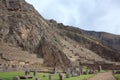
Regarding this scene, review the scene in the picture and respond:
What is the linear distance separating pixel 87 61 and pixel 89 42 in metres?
28.8

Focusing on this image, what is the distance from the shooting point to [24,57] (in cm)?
6731

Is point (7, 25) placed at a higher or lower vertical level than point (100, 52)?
higher

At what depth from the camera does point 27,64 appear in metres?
67.9

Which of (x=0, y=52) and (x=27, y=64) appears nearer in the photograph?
(x=0, y=52)

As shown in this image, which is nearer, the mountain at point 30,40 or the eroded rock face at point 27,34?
the mountain at point 30,40

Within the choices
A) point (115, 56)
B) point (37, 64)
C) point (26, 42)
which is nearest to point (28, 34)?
point (26, 42)

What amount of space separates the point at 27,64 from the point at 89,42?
50785 millimetres

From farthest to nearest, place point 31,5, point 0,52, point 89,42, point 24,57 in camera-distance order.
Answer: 1. point 89,42
2. point 31,5
3. point 24,57
4. point 0,52

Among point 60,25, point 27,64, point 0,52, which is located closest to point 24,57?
point 27,64

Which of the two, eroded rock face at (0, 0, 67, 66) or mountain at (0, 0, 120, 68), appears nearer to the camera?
mountain at (0, 0, 120, 68)

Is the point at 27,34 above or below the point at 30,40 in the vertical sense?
above

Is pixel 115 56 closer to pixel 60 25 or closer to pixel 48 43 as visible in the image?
pixel 48 43

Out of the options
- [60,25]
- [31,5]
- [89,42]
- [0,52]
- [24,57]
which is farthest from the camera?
[60,25]

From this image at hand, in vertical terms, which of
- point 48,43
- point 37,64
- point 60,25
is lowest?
point 37,64
